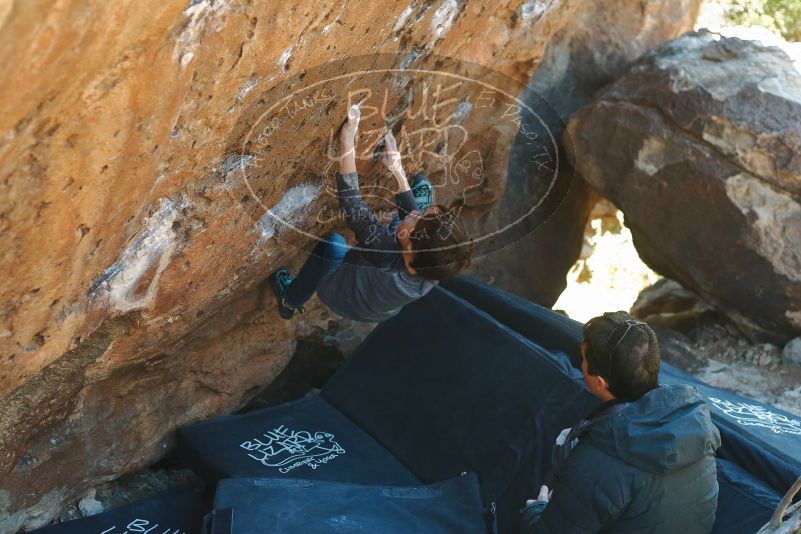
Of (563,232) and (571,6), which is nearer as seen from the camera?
(571,6)

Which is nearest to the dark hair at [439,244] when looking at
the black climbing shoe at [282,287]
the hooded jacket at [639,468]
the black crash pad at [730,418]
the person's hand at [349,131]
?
the person's hand at [349,131]

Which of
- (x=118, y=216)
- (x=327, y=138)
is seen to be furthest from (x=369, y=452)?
(x=118, y=216)

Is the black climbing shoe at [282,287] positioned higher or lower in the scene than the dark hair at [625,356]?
lower

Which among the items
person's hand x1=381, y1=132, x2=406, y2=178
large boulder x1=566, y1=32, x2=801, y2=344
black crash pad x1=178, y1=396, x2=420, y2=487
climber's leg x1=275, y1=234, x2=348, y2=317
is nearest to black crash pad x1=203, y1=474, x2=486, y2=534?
black crash pad x1=178, y1=396, x2=420, y2=487

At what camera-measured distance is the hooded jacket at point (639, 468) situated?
2.11 metres

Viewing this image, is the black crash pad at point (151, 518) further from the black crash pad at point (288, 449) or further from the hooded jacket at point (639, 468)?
the hooded jacket at point (639, 468)

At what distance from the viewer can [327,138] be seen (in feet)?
9.47

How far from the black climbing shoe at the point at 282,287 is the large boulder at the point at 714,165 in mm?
2046

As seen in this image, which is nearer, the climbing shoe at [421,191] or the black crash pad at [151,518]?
the black crash pad at [151,518]

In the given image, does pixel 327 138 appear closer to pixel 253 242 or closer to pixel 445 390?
pixel 253 242

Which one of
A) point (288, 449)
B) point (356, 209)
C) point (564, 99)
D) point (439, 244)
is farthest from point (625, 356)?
point (564, 99)

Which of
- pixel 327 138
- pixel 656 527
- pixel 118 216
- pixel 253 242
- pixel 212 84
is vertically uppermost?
pixel 212 84

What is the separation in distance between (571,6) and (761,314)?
1.82 m

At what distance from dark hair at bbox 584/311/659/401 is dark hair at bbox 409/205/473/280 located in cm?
63
